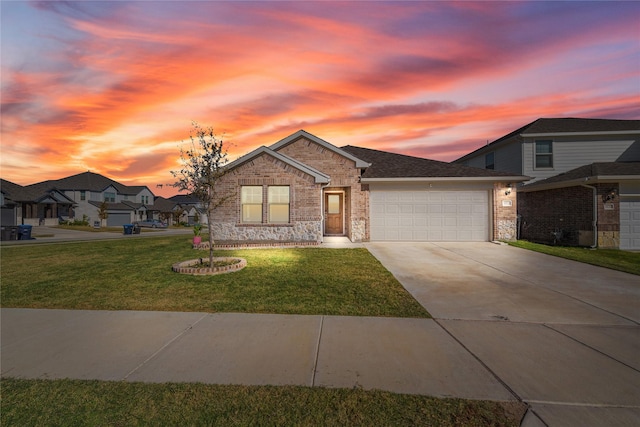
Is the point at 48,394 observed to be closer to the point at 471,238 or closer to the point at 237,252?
the point at 237,252

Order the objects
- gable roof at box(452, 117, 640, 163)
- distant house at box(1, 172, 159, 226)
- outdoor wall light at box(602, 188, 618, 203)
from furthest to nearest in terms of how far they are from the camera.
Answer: distant house at box(1, 172, 159, 226)
gable roof at box(452, 117, 640, 163)
outdoor wall light at box(602, 188, 618, 203)

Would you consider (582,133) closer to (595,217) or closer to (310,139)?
(595,217)

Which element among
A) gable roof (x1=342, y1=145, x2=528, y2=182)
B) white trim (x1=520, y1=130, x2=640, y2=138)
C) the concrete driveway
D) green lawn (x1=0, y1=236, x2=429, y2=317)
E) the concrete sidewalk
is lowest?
the concrete driveway

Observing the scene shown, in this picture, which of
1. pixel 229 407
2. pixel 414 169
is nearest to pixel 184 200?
pixel 414 169

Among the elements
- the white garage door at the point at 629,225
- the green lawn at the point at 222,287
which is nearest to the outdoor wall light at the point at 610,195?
the white garage door at the point at 629,225

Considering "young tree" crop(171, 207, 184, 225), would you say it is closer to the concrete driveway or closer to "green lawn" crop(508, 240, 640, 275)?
the concrete driveway

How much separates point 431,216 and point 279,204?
8177 millimetres

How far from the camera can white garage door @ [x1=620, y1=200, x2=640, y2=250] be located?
46.2ft

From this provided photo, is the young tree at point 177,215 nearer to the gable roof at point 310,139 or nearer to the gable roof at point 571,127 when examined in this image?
the gable roof at point 310,139

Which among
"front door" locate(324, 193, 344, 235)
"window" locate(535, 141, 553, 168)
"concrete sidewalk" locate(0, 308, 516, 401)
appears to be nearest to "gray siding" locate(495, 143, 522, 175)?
"window" locate(535, 141, 553, 168)

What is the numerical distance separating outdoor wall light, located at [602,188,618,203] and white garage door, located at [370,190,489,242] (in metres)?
4.83

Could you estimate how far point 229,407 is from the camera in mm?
2787

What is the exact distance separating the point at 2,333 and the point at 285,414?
4.91 metres

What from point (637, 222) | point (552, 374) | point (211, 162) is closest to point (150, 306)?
point (211, 162)
